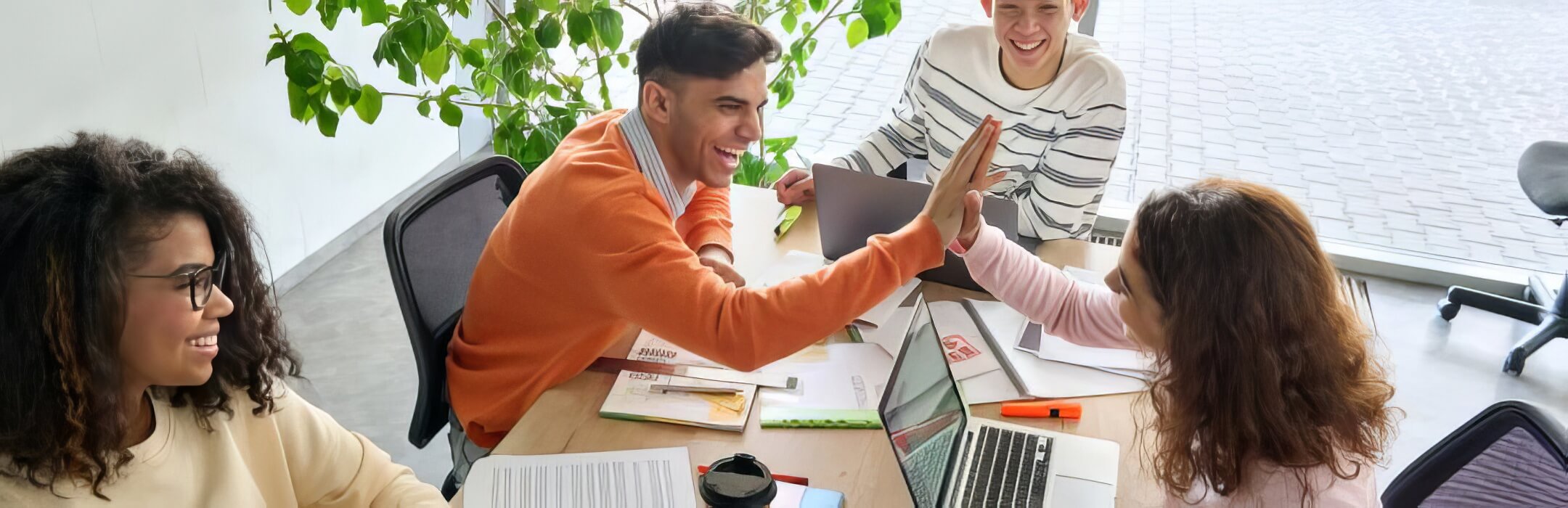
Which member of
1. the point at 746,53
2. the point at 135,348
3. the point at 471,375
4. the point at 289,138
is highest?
the point at 746,53

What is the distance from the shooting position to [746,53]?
5.19ft

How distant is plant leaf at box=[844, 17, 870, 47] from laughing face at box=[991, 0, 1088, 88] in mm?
514

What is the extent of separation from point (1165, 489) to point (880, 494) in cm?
36

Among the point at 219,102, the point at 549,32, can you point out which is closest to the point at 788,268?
the point at 549,32

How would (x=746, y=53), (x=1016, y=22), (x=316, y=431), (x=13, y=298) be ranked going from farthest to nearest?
(x=1016, y=22) → (x=746, y=53) → (x=316, y=431) → (x=13, y=298)

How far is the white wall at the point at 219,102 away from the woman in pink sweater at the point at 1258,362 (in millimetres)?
2060

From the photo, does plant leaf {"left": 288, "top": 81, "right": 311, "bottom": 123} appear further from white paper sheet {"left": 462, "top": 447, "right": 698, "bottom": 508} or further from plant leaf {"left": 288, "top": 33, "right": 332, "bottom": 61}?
white paper sheet {"left": 462, "top": 447, "right": 698, "bottom": 508}

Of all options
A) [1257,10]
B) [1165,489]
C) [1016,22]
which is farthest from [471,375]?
[1257,10]

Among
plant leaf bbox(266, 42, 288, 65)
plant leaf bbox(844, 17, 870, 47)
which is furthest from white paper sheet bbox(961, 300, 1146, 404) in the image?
plant leaf bbox(266, 42, 288, 65)

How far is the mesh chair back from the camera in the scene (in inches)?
64.6

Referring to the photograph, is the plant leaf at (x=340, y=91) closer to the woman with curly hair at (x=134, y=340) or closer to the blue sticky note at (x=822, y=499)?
the woman with curly hair at (x=134, y=340)

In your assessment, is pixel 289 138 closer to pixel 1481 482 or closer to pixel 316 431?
pixel 316 431

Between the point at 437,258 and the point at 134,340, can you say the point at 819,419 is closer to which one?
the point at 437,258

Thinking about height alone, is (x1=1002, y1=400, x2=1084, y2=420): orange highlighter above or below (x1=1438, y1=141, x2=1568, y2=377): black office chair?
above
